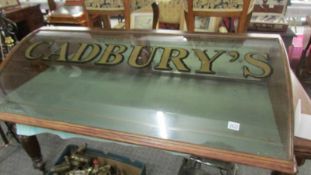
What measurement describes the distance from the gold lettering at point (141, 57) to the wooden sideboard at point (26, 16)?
88.9 inches

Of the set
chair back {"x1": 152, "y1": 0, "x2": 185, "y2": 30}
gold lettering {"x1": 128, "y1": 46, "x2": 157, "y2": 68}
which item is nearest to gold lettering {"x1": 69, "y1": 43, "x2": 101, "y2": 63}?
gold lettering {"x1": 128, "y1": 46, "x2": 157, "y2": 68}

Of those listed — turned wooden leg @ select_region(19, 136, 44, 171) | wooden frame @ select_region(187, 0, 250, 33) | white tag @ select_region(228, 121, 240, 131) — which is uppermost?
wooden frame @ select_region(187, 0, 250, 33)

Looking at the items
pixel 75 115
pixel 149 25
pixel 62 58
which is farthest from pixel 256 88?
pixel 149 25

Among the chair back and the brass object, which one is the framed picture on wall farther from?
the brass object

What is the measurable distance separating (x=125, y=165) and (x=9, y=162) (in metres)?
0.83

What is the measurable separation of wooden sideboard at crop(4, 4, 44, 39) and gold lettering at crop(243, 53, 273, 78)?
2.77 meters

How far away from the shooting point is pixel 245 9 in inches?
58.4

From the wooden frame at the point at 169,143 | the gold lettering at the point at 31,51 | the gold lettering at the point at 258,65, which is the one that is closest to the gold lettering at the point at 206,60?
the gold lettering at the point at 258,65

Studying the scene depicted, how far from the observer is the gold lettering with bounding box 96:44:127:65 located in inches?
52.4

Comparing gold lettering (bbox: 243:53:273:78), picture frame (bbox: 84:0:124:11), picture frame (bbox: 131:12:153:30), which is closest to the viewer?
gold lettering (bbox: 243:53:273:78)

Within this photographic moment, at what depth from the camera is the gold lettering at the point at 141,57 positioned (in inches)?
50.2

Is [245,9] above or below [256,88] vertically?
above

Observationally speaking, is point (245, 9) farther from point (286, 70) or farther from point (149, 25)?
point (149, 25)

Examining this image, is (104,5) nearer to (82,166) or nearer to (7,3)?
(82,166)
